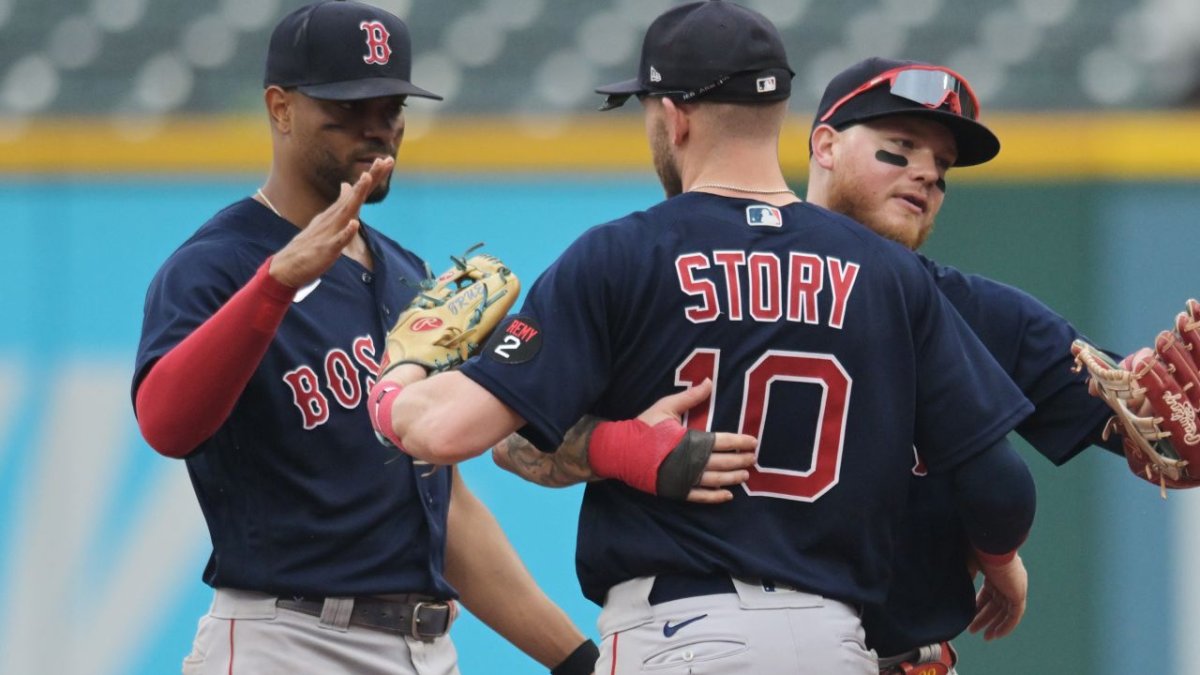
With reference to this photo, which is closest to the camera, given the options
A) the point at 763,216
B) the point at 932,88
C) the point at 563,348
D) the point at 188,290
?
the point at 563,348

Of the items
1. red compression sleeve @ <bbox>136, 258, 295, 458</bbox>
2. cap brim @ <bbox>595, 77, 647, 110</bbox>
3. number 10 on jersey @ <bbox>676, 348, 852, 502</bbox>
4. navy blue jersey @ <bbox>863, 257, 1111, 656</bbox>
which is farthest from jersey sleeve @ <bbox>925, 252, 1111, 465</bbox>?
red compression sleeve @ <bbox>136, 258, 295, 458</bbox>

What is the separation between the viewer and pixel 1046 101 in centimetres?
715

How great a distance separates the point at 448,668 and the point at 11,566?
2975mm

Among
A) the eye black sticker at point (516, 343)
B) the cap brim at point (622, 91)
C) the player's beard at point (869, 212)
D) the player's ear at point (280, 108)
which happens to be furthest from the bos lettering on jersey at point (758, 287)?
the player's ear at point (280, 108)

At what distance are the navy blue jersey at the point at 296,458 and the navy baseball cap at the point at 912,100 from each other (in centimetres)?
104

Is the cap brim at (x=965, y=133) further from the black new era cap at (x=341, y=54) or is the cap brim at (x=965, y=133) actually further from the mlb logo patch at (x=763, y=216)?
the black new era cap at (x=341, y=54)

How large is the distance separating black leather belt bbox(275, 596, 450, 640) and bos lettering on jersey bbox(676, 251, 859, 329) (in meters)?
0.96

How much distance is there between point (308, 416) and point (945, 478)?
118cm

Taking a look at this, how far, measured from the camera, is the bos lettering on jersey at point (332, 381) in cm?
327

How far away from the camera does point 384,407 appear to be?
110 inches

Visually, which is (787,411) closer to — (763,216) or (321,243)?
(763,216)

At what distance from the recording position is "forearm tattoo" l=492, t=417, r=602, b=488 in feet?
9.41

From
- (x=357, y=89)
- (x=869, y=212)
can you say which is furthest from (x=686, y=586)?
(x=357, y=89)

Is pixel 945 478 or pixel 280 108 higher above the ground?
pixel 280 108
